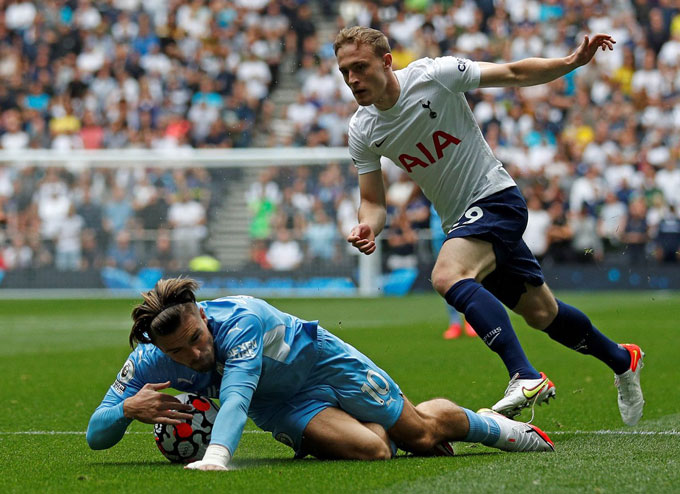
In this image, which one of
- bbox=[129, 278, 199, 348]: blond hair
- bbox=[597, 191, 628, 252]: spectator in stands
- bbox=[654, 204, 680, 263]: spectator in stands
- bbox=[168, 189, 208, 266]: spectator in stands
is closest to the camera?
bbox=[129, 278, 199, 348]: blond hair

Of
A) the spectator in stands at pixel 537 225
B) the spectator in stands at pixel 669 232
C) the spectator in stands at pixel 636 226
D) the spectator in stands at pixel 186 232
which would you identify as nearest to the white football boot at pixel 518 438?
the spectator in stands at pixel 537 225

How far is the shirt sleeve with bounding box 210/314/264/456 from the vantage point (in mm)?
4828

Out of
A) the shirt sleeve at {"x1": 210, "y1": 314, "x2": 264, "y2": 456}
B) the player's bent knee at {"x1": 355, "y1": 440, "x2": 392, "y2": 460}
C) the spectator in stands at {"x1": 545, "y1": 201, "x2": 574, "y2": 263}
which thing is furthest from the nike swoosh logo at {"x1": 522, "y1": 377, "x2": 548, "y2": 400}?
the spectator in stands at {"x1": 545, "y1": 201, "x2": 574, "y2": 263}

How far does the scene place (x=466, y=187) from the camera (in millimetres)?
6516

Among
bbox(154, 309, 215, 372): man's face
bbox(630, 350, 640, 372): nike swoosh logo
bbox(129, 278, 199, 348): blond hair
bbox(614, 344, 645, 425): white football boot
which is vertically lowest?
bbox(614, 344, 645, 425): white football boot

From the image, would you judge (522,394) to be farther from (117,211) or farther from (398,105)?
(117,211)

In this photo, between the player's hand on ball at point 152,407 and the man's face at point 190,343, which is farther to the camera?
the player's hand on ball at point 152,407

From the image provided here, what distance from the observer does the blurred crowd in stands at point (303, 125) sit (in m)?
19.2

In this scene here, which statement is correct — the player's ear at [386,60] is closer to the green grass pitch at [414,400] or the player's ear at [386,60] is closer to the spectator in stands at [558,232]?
the green grass pitch at [414,400]

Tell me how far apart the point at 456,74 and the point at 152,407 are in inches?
101

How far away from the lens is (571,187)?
63.7 ft

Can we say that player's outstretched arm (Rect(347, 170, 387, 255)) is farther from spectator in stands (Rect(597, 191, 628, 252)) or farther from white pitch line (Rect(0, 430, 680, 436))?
spectator in stands (Rect(597, 191, 628, 252))

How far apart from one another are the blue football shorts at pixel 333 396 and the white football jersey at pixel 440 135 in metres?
1.42

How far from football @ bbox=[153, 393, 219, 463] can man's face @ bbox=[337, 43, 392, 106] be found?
1860 millimetres
